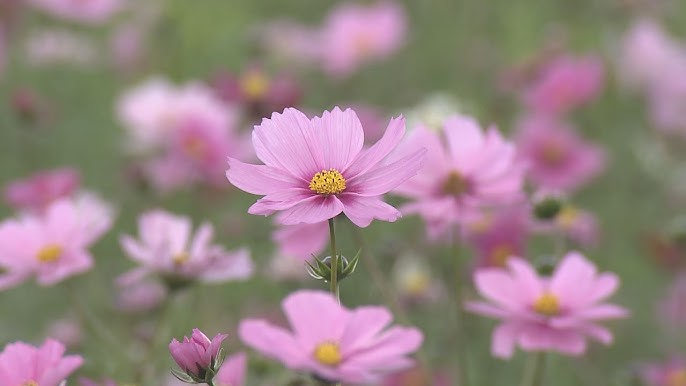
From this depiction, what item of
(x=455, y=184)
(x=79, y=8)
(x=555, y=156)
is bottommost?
(x=455, y=184)

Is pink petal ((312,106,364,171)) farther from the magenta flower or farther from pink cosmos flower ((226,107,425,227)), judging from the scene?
the magenta flower

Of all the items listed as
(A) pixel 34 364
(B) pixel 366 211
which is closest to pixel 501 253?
(B) pixel 366 211

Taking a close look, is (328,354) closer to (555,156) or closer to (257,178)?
(257,178)

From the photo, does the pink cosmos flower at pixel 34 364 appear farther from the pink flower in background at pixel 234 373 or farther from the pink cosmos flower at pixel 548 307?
the pink cosmos flower at pixel 548 307

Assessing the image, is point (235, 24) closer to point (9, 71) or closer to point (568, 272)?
point (9, 71)

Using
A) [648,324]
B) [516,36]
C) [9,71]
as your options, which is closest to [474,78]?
[516,36]

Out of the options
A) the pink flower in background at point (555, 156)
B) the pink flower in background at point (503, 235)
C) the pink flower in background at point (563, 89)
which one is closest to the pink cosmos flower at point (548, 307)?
the pink flower in background at point (503, 235)

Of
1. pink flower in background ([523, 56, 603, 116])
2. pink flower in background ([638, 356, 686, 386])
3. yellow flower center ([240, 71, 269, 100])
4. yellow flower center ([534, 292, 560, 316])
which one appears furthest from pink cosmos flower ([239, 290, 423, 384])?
pink flower in background ([523, 56, 603, 116])
